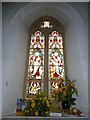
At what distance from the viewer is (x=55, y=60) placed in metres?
4.12

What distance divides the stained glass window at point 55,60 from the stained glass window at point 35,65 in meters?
0.16

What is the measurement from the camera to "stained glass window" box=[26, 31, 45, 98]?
3.96 meters

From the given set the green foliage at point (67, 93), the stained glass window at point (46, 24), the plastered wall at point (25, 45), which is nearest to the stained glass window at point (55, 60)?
the stained glass window at point (46, 24)

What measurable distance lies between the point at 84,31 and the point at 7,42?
3.84 feet

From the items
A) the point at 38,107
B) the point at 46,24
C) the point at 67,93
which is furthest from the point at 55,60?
the point at 38,107

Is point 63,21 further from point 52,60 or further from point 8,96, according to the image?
point 8,96

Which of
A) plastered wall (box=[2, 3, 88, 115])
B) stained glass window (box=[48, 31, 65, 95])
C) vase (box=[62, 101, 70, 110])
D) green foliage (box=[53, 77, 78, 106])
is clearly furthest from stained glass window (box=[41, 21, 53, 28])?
vase (box=[62, 101, 70, 110])

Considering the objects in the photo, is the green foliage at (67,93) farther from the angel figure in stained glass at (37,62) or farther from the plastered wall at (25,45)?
the angel figure in stained glass at (37,62)

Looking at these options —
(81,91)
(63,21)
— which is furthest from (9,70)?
(63,21)

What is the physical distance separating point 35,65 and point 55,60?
382 mm

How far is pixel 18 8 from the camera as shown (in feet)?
11.5

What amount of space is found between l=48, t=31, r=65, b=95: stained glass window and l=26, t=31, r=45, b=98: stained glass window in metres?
0.16

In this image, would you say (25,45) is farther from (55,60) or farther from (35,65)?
(55,60)

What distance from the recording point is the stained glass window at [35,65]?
3959 millimetres
